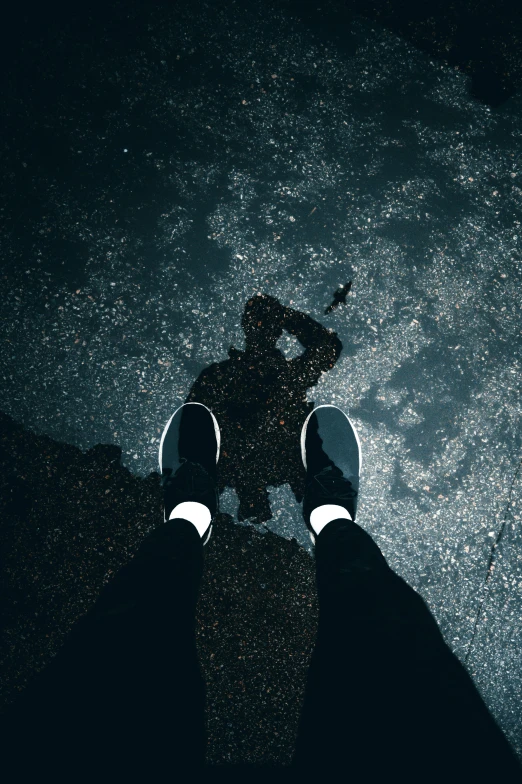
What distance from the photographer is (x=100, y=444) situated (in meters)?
1.96

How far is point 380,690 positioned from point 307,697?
36 cm

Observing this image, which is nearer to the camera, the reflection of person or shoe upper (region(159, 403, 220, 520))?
the reflection of person

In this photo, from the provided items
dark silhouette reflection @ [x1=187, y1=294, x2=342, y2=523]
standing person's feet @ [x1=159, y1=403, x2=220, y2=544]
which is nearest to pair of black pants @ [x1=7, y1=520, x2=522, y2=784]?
standing person's feet @ [x1=159, y1=403, x2=220, y2=544]

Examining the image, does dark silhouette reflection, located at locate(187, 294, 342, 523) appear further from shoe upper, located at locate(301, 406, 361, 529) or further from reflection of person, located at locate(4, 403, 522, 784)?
reflection of person, located at locate(4, 403, 522, 784)

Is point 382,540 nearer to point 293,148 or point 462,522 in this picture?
point 462,522

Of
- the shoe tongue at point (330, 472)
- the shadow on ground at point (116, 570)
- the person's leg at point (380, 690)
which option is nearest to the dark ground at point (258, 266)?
the shadow on ground at point (116, 570)

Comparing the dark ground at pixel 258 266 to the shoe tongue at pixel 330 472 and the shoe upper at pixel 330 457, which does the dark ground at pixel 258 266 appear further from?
the shoe tongue at pixel 330 472

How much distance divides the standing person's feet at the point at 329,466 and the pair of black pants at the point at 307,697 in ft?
0.89

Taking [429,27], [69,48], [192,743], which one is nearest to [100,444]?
[192,743]

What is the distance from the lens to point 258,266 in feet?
6.44

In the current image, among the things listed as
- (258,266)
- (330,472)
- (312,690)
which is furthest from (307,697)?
(258,266)

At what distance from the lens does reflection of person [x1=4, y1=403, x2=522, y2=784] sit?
1.15 metres

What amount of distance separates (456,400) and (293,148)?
1.62 metres

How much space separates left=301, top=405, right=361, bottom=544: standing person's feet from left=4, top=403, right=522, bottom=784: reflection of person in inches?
4.1
